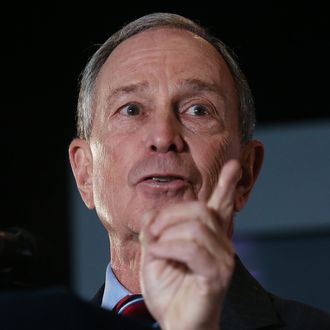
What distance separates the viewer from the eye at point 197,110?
1.93m

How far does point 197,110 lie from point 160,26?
253 millimetres

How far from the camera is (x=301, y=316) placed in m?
1.81

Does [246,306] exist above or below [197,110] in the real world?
below

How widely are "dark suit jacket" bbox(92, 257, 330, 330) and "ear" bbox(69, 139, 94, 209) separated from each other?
381 millimetres

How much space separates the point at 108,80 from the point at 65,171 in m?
1.72

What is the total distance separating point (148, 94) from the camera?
1920 mm

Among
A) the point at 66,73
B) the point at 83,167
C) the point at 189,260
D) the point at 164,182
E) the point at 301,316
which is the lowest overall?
the point at 66,73

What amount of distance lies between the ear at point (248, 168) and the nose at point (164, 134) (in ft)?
0.78

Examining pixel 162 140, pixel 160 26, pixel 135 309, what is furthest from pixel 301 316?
pixel 160 26

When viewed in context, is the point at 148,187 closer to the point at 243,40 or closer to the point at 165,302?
the point at 165,302

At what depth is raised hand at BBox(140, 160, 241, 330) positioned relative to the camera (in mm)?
1281

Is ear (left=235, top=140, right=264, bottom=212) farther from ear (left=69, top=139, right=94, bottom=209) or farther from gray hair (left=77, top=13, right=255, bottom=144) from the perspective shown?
ear (left=69, top=139, right=94, bottom=209)

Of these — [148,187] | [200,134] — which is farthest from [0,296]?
[200,134]

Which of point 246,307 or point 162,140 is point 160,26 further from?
point 246,307
